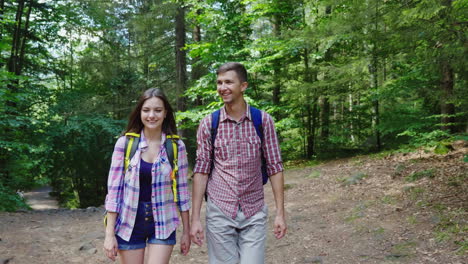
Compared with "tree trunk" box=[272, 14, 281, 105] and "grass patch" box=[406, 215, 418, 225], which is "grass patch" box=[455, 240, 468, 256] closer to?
"grass patch" box=[406, 215, 418, 225]

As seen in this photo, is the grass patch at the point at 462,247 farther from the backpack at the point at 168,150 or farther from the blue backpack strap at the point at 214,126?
the backpack at the point at 168,150

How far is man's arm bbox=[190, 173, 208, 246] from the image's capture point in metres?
2.62

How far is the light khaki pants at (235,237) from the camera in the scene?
2523mm

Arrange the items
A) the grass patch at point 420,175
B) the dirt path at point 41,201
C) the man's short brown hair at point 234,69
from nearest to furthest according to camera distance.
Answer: the man's short brown hair at point 234,69, the grass patch at point 420,175, the dirt path at point 41,201

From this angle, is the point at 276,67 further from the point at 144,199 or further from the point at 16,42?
the point at 144,199

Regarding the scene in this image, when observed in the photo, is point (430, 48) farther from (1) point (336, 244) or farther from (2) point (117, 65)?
(2) point (117, 65)

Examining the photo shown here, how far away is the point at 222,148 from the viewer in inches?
103

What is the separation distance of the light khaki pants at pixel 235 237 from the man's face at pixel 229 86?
0.82 m

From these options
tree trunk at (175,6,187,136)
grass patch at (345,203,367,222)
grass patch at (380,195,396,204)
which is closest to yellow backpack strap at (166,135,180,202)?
grass patch at (345,203,367,222)

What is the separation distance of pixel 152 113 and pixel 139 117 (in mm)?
177

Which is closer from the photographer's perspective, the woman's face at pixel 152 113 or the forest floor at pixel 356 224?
the woman's face at pixel 152 113

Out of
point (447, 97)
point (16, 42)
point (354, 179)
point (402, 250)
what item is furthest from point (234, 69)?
point (16, 42)

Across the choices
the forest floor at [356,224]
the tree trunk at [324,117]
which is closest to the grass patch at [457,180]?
the forest floor at [356,224]

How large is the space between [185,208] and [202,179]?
271 millimetres
